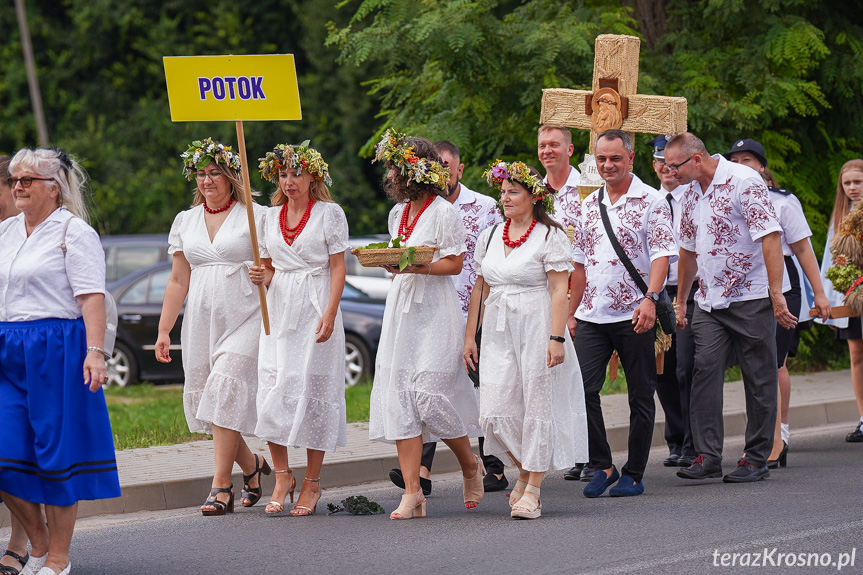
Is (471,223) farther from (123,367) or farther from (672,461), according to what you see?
(123,367)

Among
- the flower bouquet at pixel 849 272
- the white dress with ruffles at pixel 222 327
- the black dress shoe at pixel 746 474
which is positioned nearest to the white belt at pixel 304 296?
the white dress with ruffles at pixel 222 327

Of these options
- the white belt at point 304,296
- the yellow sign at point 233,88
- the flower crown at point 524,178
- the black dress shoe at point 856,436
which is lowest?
the black dress shoe at point 856,436

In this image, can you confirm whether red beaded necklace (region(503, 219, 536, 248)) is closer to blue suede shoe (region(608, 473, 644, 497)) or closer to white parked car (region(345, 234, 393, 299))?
blue suede shoe (region(608, 473, 644, 497))

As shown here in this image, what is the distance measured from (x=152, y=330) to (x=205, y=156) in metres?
8.25

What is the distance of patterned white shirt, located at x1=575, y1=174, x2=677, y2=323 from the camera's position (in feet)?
24.0

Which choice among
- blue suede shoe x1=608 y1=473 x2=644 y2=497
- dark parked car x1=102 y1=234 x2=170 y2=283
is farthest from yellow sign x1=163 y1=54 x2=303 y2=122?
dark parked car x1=102 y1=234 x2=170 y2=283

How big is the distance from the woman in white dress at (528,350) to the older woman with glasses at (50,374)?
223 cm

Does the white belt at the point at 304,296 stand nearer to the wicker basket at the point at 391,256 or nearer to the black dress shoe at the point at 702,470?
the wicker basket at the point at 391,256

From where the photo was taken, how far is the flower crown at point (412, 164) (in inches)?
272

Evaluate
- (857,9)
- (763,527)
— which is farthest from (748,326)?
(857,9)

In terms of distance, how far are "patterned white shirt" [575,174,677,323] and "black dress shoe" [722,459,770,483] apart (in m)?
1.32

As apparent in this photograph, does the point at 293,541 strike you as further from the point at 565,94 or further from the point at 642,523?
the point at 565,94

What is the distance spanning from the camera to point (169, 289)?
24.4 feet

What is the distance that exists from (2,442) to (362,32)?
8567 millimetres
